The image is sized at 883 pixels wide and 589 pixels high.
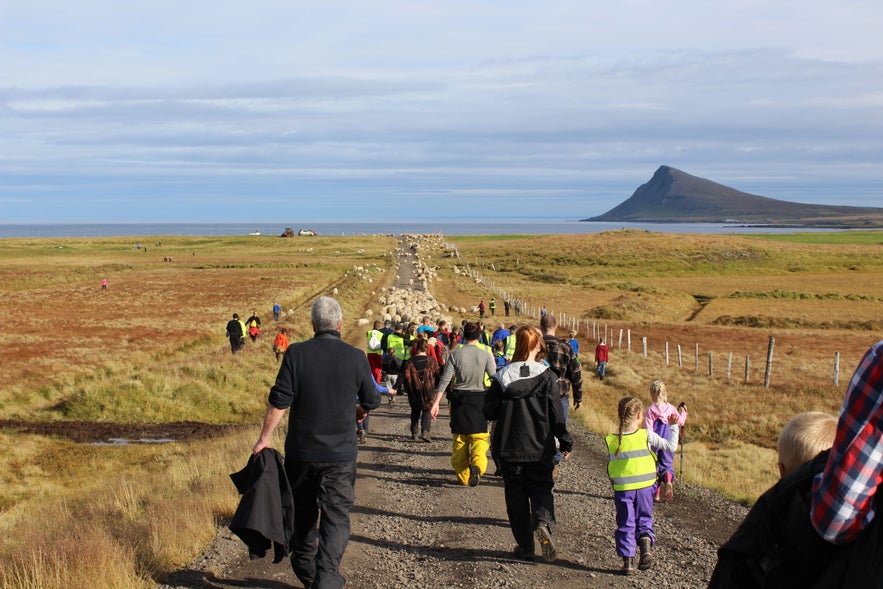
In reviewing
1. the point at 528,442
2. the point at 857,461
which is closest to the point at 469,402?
the point at 528,442

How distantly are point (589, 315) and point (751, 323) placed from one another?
998cm

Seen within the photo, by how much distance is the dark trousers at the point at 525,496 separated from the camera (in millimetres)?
7469

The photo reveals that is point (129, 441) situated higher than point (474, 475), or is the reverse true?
point (474, 475)

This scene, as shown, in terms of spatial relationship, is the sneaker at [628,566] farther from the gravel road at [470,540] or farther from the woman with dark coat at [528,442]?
the woman with dark coat at [528,442]

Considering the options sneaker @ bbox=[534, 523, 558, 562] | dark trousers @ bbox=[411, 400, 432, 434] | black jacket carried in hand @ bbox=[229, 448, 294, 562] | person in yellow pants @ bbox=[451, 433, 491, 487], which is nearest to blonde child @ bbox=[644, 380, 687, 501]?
person in yellow pants @ bbox=[451, 433, 491, 487]

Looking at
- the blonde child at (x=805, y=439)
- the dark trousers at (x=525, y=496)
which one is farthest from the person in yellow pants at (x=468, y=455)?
the blonde child at (x=805, y=439)

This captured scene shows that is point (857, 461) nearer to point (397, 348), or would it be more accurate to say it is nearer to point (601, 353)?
point (397, 348)

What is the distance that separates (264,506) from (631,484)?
3.15 meters

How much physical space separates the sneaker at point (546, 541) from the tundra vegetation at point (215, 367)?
3.11 m

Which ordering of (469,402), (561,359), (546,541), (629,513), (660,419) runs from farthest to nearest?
(561,359), (469,402), (660,419), (546,541), (629,513)

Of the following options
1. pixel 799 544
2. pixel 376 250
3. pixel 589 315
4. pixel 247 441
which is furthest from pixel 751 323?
pixel 376 250

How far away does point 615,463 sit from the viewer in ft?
24.0

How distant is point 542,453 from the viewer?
7.39m

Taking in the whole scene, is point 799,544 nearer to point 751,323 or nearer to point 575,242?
point 751,323
